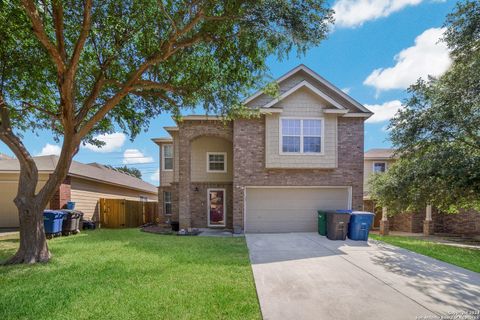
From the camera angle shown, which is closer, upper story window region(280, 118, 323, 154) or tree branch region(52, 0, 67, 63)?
tree branch region(52, 0, 67, 63)

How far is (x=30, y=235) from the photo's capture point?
6.51 meters

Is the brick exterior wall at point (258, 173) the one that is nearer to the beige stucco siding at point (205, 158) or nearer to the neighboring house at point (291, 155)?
the neighboring house at point (291, 155)

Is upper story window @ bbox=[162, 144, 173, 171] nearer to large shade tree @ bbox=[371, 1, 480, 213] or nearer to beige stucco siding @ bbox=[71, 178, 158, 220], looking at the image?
beige stucco siding @ bbox=[71, 178, 158, 220]

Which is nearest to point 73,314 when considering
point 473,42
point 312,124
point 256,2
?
point 256,2

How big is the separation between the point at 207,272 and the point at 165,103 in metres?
6.39

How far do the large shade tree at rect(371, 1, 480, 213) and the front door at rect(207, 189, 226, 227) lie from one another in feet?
25.6

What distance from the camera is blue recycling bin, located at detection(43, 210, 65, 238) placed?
1025 cm

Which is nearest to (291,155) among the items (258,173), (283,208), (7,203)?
(258,173)

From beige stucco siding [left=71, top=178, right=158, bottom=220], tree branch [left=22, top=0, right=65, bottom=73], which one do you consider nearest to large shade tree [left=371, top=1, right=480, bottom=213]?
tree branch [left=22, top=0, right=65, bottom=73]

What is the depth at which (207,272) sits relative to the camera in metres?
5.64

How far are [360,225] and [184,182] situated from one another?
793 centimetres

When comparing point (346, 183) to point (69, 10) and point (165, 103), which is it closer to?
point (165, 103)

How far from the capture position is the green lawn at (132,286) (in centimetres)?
383

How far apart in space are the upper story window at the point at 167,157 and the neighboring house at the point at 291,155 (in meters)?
3.20
